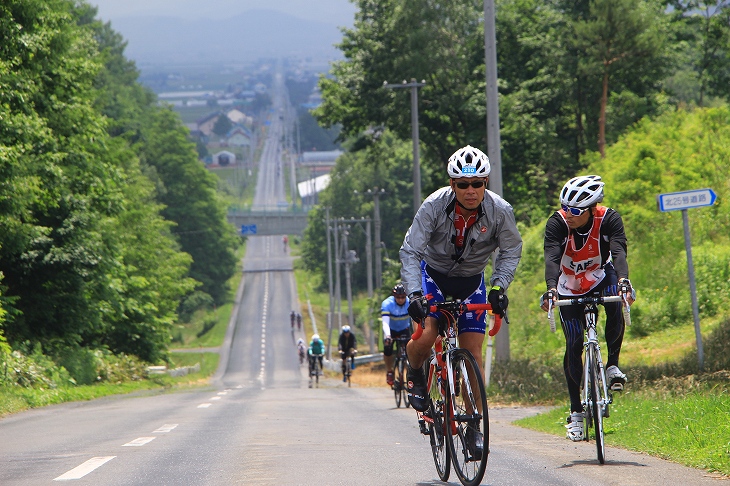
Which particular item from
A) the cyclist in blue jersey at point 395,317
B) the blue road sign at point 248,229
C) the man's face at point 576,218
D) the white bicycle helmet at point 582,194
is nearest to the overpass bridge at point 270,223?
the blue road sign at point 248,229

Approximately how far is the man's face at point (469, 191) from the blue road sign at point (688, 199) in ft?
21.7

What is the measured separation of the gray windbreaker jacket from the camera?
7.35 metres

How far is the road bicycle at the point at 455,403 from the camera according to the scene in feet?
22.9

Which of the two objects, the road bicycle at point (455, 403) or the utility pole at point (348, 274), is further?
the utility pole at point (348, 274)

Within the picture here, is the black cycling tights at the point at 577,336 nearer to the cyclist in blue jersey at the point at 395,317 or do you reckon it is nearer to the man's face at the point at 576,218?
the man's face at the point at 576,218

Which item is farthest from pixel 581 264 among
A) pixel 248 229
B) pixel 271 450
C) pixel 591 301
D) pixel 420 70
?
pixel 248 229

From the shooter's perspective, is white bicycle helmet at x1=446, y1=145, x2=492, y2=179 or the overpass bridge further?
the overpass bridge

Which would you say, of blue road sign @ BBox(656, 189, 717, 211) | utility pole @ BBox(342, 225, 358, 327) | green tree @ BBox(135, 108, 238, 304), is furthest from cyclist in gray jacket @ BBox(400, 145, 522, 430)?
green tree @ BBox(135, 108, 238, 304)

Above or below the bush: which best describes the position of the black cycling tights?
above

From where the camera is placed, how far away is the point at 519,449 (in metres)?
9.73

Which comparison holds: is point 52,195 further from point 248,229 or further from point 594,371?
point 248,229

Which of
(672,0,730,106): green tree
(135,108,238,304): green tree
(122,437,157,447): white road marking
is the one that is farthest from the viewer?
(135,108,238,304): green tree

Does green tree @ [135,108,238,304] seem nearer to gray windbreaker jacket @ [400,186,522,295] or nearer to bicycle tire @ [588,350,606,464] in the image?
bicycle tire @ [588,350,606,464]

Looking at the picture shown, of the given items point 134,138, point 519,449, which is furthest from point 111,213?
point 134,138
